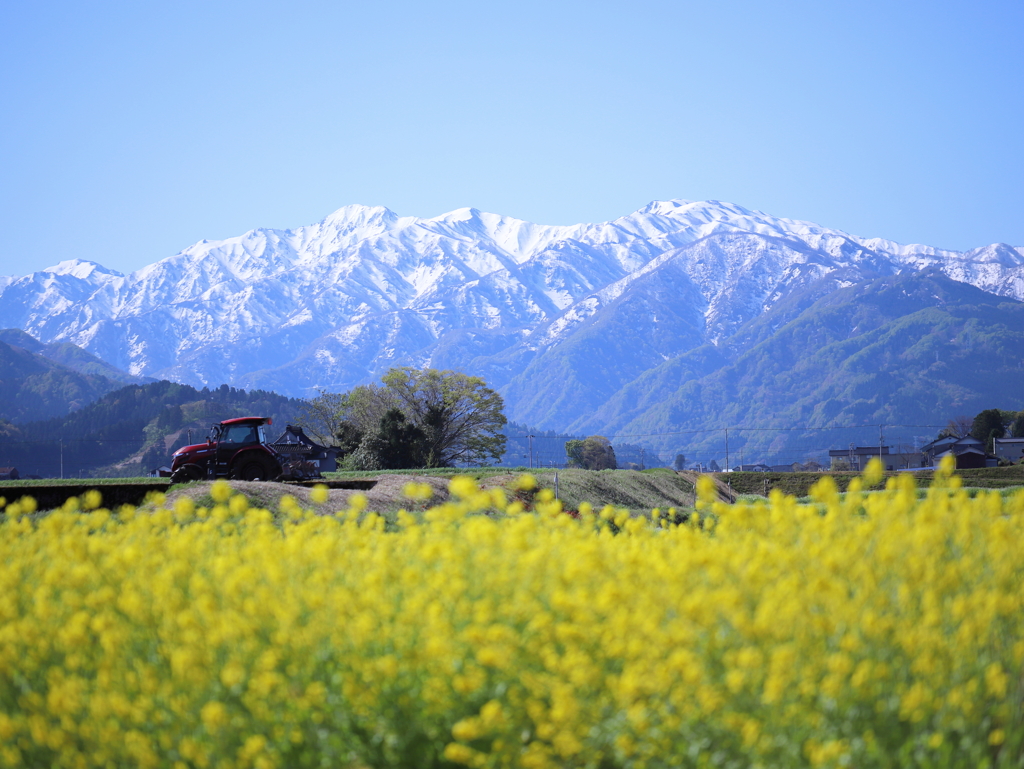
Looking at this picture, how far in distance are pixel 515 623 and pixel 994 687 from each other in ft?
7.02

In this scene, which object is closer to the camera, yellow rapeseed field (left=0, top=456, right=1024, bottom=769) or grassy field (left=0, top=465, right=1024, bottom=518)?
yellow rapeseed field (left=0, top=456, right=1024, bottom=769)

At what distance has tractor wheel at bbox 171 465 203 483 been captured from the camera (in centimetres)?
2281

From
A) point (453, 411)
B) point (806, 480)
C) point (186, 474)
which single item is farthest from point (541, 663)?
point (806, 480)

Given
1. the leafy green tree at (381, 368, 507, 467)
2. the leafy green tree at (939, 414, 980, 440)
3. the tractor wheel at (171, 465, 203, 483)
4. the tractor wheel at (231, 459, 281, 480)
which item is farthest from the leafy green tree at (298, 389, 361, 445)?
the leafy green tree at (939, 414, 980, 440)

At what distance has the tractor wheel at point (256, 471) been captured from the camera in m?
23.0

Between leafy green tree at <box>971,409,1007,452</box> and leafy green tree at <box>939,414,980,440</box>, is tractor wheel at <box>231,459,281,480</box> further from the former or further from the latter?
leafy green tree at <box>939,414,980,440</box>

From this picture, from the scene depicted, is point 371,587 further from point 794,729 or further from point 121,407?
point 121,407

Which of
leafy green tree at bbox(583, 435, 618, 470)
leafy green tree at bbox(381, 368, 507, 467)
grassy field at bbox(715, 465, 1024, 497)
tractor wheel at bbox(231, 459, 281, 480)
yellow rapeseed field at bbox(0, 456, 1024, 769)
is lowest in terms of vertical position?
grassy field at bbox(715, 465, 1024, 497)

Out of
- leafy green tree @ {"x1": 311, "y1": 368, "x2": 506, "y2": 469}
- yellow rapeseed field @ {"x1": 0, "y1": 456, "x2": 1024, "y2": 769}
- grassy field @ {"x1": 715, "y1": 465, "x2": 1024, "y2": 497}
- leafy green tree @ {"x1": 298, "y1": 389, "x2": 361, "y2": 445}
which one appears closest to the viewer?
yellow rapeseed field @ {"x1": 0, "y1": 456, "x2": 1024, "y2": 769}

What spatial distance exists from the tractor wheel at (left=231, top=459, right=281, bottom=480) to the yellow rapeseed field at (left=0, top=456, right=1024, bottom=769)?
18.7 metres

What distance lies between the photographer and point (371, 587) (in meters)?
4.25

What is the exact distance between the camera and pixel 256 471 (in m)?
23.2

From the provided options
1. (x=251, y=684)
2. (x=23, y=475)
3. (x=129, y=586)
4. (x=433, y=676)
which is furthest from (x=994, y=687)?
(x=23, y=475)

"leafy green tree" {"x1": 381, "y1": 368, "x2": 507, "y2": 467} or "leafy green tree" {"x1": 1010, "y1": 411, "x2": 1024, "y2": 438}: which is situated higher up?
"leafy green tree" {"x1": 381, "y1": 368, "x2": 507, "y2": 467}
